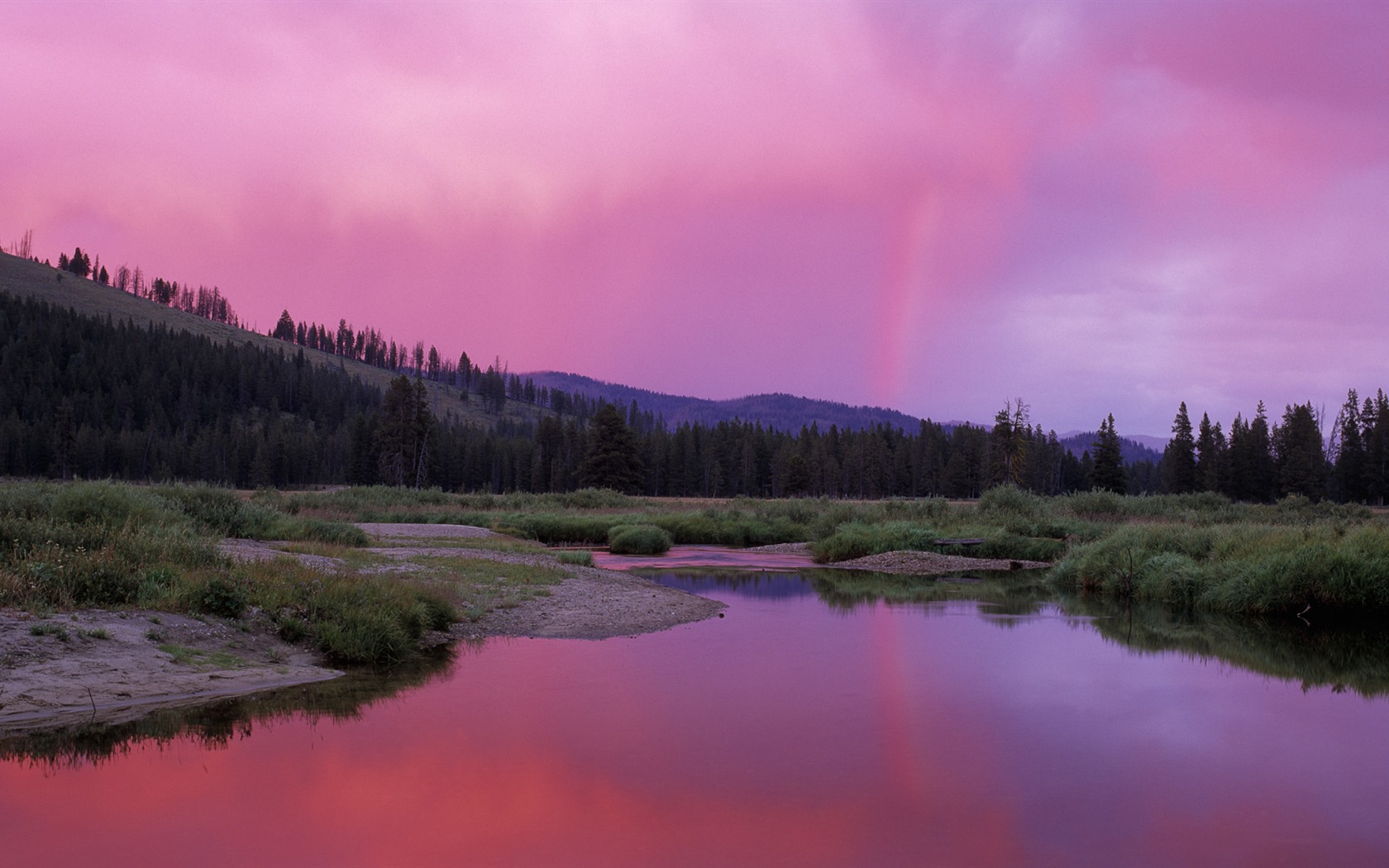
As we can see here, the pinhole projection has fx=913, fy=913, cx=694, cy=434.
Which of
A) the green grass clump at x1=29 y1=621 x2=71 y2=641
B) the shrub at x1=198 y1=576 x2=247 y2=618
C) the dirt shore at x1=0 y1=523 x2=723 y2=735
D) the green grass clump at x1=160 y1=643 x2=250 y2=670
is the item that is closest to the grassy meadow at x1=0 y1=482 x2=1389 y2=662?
the shrub at x1=198 y1=576 x2=247 y2=618

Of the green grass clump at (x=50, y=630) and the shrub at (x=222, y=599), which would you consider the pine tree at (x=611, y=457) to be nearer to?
the shrub at (x=222, y=599)

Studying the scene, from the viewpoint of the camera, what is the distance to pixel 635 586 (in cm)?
2258

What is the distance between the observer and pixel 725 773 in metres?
9.03

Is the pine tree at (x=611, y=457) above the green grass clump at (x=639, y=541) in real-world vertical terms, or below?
above

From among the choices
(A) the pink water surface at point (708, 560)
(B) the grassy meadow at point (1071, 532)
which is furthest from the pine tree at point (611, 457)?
(A) the pink water surface at point (708, 560)

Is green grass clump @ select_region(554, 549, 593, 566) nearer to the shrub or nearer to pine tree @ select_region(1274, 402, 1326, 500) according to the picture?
the shrub

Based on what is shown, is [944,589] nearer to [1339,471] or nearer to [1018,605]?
[1018,605]

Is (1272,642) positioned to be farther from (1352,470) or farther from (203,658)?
(1352,470)

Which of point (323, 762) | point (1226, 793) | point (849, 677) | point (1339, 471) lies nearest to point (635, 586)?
point (849, 677)

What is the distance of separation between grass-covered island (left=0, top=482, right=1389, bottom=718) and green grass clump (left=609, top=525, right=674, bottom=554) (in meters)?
0.08

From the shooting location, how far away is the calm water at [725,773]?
24.0ft

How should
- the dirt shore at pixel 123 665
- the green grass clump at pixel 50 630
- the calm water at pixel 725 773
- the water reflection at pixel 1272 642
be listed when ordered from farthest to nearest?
the water reflection at pixel 1272 642
the green grass clump at pixel 50 630
the dirt shore at pixel 123 665
the calm water at pixel 725 773

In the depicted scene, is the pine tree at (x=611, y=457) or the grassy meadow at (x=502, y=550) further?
the pine tree at (x=611, y=457)

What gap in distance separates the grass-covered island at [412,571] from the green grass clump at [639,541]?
0.08 m
